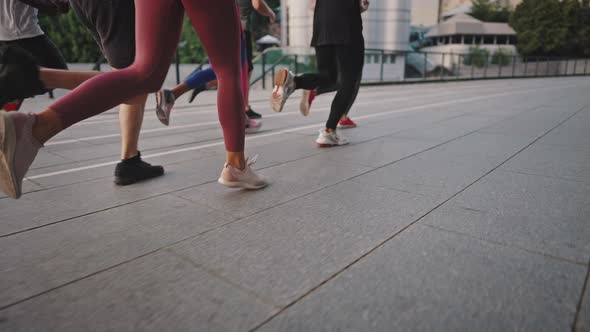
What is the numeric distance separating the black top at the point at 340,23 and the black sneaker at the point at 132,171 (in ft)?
5.96

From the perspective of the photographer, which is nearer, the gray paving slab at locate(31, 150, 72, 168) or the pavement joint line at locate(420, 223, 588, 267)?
the pavement joint line at locate(420, 223, 588, 267)

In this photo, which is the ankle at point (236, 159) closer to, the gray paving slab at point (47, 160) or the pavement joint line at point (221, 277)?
the pavement joint line at point (221, 277)

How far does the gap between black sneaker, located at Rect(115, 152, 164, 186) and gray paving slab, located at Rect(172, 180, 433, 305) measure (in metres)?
1.04

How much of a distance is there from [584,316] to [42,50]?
3916 mm

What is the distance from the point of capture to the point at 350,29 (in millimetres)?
3459

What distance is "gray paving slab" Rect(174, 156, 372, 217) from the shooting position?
2072 mm

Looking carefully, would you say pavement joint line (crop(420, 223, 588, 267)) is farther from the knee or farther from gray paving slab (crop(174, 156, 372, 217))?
the knee

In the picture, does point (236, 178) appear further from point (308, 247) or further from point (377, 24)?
point (377, 24)

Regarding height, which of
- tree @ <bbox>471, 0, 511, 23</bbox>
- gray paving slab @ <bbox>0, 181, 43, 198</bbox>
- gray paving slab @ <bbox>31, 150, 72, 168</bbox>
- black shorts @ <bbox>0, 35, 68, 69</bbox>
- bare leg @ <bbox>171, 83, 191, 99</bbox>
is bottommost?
Result: gray paving slab @ <bbox>31, 150, 72, 168</bbox>

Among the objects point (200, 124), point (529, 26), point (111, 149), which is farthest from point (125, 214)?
point (529, 26)

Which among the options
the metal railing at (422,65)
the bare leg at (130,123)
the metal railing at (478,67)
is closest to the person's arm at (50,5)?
the bare leg at (130,123)

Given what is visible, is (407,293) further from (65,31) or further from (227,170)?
(65,31)

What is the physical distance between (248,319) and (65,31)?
22.2 meters

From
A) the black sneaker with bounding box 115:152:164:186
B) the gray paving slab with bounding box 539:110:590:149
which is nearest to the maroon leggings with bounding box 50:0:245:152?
the black sneaker with bounding box 115:152:164:186
